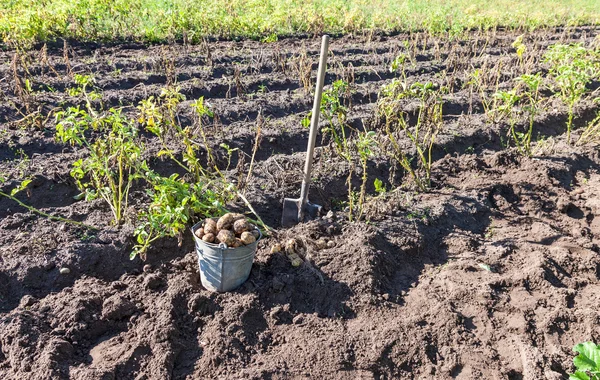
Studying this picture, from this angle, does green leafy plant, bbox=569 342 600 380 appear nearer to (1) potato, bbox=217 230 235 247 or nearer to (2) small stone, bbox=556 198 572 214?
(1) potato, bbox=217 230 235 247

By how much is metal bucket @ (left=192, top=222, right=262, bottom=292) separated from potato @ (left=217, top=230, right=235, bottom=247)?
0.09ft

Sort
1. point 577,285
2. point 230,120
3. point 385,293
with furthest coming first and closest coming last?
point 230,120, point 577,285, point 385,293

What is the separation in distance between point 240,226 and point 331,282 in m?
0.62

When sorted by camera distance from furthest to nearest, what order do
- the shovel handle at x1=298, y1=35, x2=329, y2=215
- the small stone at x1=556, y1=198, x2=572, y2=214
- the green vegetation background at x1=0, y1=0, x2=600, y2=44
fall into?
1. the green vegetation background at x1=0, y1=0, x2=600, y2=44
2. the small stone at x1=556, y1=198, x2=572, y2=214
3. the shovel handle at x1=298, y1=35, x2=329, y2=215

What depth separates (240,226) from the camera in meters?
2.62

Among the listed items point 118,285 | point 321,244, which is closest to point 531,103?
point 321,244

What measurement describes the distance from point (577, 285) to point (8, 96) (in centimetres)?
523

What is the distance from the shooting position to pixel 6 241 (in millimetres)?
3078

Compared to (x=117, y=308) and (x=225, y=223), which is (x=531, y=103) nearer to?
(x=225, y=223)

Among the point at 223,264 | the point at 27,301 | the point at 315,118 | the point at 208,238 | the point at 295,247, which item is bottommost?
the point at 27,301

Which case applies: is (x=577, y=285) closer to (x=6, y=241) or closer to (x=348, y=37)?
(x=6, y=241)

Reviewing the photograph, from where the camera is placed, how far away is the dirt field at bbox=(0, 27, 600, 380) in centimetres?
239

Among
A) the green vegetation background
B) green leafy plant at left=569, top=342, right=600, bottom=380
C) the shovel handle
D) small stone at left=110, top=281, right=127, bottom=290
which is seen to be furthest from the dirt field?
the green vegetation background

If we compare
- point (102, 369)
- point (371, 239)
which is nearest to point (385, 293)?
point (371, 239)
